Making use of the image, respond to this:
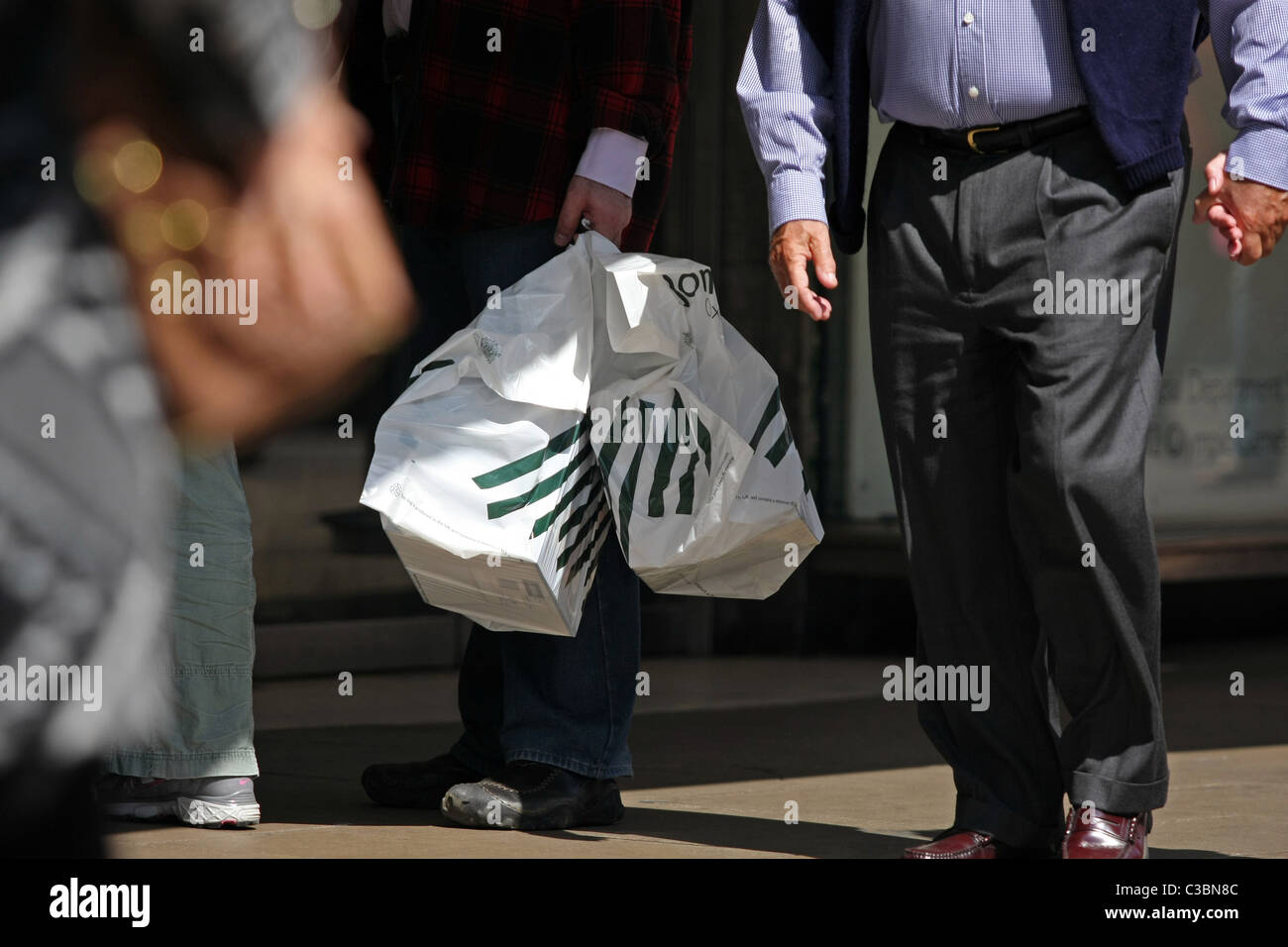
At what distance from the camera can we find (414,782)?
3635mm

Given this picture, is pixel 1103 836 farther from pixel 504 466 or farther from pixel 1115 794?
pixel 504 466

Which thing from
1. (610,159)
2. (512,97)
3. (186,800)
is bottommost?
(186,800)

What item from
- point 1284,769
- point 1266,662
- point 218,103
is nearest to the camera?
point 218,103

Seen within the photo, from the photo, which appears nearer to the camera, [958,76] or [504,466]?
[958,76]

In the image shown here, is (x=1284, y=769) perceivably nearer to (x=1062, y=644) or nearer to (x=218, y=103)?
(x=1062, y=644)

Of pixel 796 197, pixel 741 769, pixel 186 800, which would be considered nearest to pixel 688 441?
pixel 796 197

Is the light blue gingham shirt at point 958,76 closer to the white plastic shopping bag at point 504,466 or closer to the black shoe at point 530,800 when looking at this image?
the white plastic shopping bag at point 504,466

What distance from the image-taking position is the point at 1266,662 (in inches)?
264

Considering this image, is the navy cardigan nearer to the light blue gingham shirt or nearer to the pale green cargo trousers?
the light blue gingham shirt

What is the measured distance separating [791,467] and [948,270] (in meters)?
0.43

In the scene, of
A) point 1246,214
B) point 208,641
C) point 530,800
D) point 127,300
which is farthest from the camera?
point 208,641

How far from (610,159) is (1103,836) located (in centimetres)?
151

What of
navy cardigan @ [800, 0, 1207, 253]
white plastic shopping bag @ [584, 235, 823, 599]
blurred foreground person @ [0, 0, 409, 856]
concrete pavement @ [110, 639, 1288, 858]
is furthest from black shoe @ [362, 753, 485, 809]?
blurred foreground person @ [0, 0, 409, 856]
